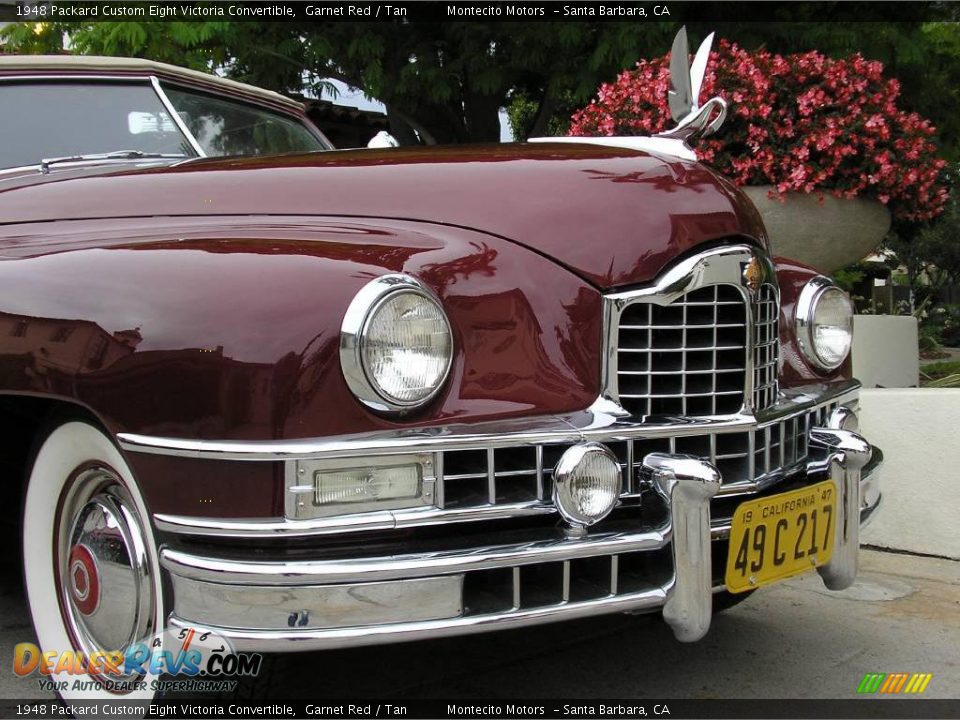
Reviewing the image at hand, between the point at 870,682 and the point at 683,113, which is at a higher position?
the point at 683,113

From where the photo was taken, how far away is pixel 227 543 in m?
1.77

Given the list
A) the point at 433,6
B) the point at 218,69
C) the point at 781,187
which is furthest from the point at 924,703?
the point at 218,69

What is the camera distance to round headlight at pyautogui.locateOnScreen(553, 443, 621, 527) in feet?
6.15

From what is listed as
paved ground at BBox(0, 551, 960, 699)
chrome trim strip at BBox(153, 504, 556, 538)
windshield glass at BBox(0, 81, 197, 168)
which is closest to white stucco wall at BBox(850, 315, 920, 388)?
paved ground at BBox(0, 551, 960, 699)

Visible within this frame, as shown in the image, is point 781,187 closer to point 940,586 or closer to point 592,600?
point 940,586

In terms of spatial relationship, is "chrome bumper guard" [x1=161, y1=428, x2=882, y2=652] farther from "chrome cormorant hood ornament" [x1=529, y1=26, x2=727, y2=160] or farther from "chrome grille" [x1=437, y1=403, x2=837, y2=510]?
"chrome cormorant hood ornament" [x1=529, y1=26, x2=727, y2=160]

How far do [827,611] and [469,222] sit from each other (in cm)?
179

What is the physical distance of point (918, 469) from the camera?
3.86m

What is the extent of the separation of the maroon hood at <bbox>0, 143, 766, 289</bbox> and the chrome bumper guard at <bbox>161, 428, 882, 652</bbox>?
0.49 m

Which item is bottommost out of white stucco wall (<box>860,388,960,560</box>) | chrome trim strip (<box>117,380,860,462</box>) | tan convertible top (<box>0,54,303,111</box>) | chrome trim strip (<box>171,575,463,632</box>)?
white stucco wall (<box>860,388,960,560</box>)

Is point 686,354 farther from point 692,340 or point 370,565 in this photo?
point 370,565

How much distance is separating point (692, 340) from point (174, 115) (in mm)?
1967

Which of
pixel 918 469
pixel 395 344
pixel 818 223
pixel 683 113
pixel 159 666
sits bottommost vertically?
pixel 918 469

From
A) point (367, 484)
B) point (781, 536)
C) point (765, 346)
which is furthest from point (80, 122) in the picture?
point (781, 536)
